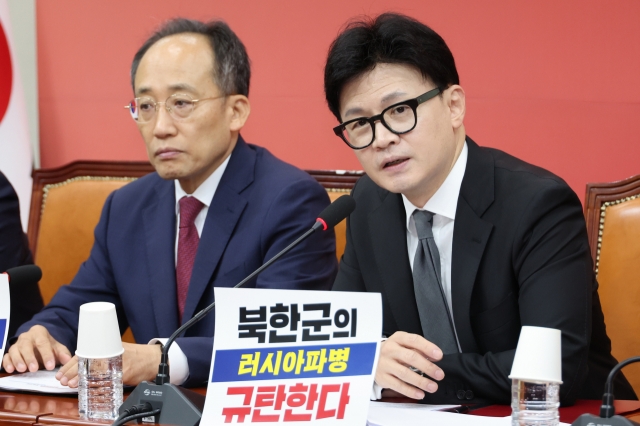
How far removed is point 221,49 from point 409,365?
1.23 metres

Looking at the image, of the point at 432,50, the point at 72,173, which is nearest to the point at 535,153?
the point at 432,50

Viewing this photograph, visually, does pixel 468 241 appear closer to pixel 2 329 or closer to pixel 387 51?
pixel 387 51

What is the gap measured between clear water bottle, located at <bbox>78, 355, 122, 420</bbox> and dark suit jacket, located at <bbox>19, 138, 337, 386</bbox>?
2.12ft

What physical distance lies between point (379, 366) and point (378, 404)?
3.3 inches

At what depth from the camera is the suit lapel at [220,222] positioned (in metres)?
2.24

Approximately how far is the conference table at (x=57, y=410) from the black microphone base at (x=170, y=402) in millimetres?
81

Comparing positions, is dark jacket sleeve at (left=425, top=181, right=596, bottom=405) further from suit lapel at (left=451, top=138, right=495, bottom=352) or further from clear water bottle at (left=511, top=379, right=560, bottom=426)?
clear water bottle at (left=511, top=379, right=560, bottom=426)

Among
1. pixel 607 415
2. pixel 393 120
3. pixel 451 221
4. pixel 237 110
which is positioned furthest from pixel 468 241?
pixel 237 110

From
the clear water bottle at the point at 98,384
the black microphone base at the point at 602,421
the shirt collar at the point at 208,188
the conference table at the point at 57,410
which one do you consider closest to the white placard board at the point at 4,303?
the conference table at the point at 57,410

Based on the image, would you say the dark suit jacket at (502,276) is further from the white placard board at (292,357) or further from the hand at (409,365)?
the white placard board at (292,357)

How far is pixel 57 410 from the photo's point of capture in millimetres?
1543

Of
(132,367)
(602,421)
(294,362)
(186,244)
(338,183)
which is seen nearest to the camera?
(602,421)

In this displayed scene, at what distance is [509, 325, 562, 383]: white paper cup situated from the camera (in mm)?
1225

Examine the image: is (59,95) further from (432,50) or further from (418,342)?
(418,342)
